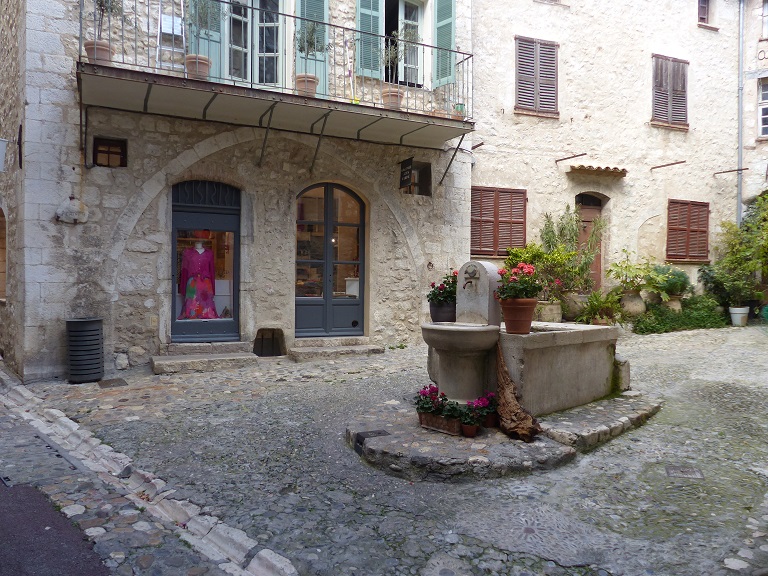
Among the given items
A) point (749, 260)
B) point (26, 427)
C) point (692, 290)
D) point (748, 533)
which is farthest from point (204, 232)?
point (749, 260)

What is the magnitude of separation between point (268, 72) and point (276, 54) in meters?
0.33

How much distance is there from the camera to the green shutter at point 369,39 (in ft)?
31.6

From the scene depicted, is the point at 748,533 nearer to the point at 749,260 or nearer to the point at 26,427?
the point at 26,427

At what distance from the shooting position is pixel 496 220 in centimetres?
1151

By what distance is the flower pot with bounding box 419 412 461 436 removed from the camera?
15.8 ft

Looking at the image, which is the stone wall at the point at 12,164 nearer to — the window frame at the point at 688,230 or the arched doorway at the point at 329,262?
the arched doorway at the point at 329,262

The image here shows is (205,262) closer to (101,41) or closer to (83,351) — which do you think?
(83,351)

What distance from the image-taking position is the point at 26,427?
224 inches

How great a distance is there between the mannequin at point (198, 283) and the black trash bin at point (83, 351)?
1.40 metres

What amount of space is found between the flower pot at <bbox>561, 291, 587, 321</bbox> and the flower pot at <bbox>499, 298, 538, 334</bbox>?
6505mm

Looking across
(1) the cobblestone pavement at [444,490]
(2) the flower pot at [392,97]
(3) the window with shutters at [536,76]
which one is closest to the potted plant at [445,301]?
(1) the cobblestone pavement at [444,490]

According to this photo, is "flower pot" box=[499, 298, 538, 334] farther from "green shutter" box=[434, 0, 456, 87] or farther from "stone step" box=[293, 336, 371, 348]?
"green shutter" box=[434, 0, 456, 87]

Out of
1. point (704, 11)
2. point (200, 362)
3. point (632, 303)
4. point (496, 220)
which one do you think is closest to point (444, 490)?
point (200, 362)

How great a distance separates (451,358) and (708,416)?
2.68 m
